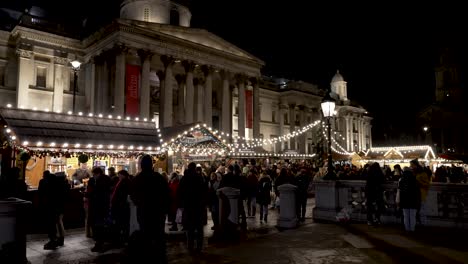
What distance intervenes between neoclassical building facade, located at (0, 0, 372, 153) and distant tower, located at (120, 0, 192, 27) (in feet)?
0.33

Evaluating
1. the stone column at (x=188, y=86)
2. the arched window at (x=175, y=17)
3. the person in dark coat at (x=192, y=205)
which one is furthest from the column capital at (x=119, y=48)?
the person in dark coat at (x=192, y=205)

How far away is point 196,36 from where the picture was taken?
113 feet

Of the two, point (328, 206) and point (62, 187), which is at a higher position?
point (62, 187)

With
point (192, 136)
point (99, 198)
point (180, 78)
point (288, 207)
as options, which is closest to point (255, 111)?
point (180, 78)

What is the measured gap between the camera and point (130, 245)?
6.02 meters

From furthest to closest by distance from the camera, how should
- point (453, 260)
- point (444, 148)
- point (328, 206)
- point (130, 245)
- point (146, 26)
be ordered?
point (444, 148) → point (146, 26) → point (328, 206) → point (453, 260) → point (130, 245)

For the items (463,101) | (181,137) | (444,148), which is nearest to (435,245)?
(181,137)

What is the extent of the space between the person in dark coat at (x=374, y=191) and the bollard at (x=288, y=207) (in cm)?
225

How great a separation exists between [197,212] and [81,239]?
4022mm

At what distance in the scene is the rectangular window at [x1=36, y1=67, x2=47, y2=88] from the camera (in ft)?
102

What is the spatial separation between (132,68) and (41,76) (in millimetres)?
8303

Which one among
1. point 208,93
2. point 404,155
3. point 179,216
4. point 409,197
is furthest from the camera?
point 208,93

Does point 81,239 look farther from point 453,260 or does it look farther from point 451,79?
point 451,79

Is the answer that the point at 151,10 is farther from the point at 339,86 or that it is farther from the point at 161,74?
the point at 339,86
